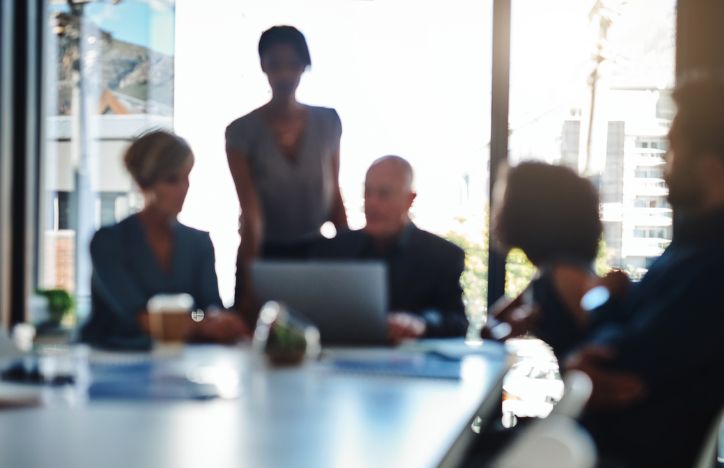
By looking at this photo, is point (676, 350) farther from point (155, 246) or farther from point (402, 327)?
point (155, 246)

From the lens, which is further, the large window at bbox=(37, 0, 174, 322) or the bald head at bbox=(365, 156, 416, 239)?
the large window at bbox=(37, 0, 174, 322)

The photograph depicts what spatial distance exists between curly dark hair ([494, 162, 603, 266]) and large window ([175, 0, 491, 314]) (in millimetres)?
2156

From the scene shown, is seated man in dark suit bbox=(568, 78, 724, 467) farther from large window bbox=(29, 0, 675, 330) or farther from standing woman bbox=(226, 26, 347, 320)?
large window bbox=(29, 0, 675, 330)

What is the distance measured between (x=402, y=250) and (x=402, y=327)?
81 cm

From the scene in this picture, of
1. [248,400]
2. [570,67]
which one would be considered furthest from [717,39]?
[248,400]

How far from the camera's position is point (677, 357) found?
6.20 feet

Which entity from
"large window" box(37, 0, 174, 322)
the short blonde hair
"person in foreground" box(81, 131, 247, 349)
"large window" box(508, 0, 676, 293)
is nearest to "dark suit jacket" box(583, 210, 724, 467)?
"person in foreground" box(81, 131, 247, 349)

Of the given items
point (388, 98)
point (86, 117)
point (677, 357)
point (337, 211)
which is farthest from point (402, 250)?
point (86, 117)

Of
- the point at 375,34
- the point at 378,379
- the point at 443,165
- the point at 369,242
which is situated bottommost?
the point at 378,379

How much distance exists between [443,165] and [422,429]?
3.10m

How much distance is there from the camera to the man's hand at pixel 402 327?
2676 mm

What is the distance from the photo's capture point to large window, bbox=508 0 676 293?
14.2 ft

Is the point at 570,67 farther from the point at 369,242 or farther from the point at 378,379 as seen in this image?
the point at 378,379

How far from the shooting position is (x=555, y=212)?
2.23m
